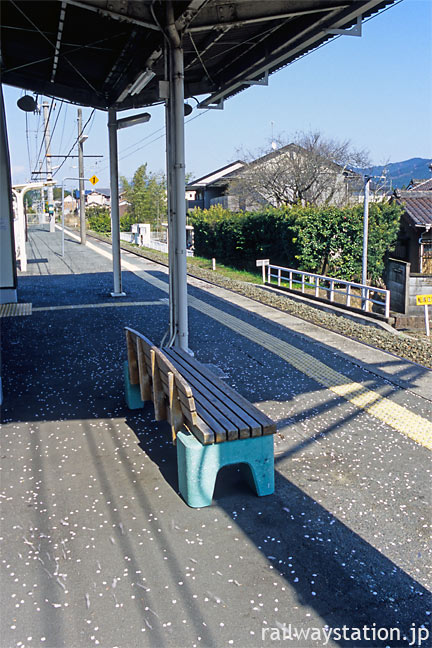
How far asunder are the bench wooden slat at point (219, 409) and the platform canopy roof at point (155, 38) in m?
3.79

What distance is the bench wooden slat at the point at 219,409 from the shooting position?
3783mm

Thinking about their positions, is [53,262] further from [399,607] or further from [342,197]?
[399,607]

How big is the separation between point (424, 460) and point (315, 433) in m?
0.96

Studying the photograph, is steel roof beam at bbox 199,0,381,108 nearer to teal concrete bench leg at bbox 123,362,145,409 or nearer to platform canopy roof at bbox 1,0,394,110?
platform canopy roof at bbox 1,0,394,110

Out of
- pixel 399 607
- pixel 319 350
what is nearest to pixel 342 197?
pixel 319 350

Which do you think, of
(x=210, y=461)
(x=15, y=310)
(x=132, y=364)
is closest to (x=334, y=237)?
(x=15, y=310)

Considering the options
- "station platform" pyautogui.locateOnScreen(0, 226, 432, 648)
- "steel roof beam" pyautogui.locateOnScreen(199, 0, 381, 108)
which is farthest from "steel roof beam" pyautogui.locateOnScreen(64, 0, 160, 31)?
"station platform" pyautogui.locateOnScreen(0, 226, 432, 648)

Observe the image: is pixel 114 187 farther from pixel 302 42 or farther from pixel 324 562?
pixel 324 562

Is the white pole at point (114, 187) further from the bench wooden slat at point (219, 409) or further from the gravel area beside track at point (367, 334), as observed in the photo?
the bench wooden slat at point (219, 409)

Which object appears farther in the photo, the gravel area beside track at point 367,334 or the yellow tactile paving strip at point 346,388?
the gravel area beside track at point 367,334

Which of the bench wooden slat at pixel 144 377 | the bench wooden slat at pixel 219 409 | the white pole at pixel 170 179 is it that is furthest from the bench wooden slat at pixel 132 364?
the white pole at pixel 170 179

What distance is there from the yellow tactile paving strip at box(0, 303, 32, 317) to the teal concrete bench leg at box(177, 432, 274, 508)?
7.46 metres

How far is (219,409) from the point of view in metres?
4.17

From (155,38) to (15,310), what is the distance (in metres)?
5.80
